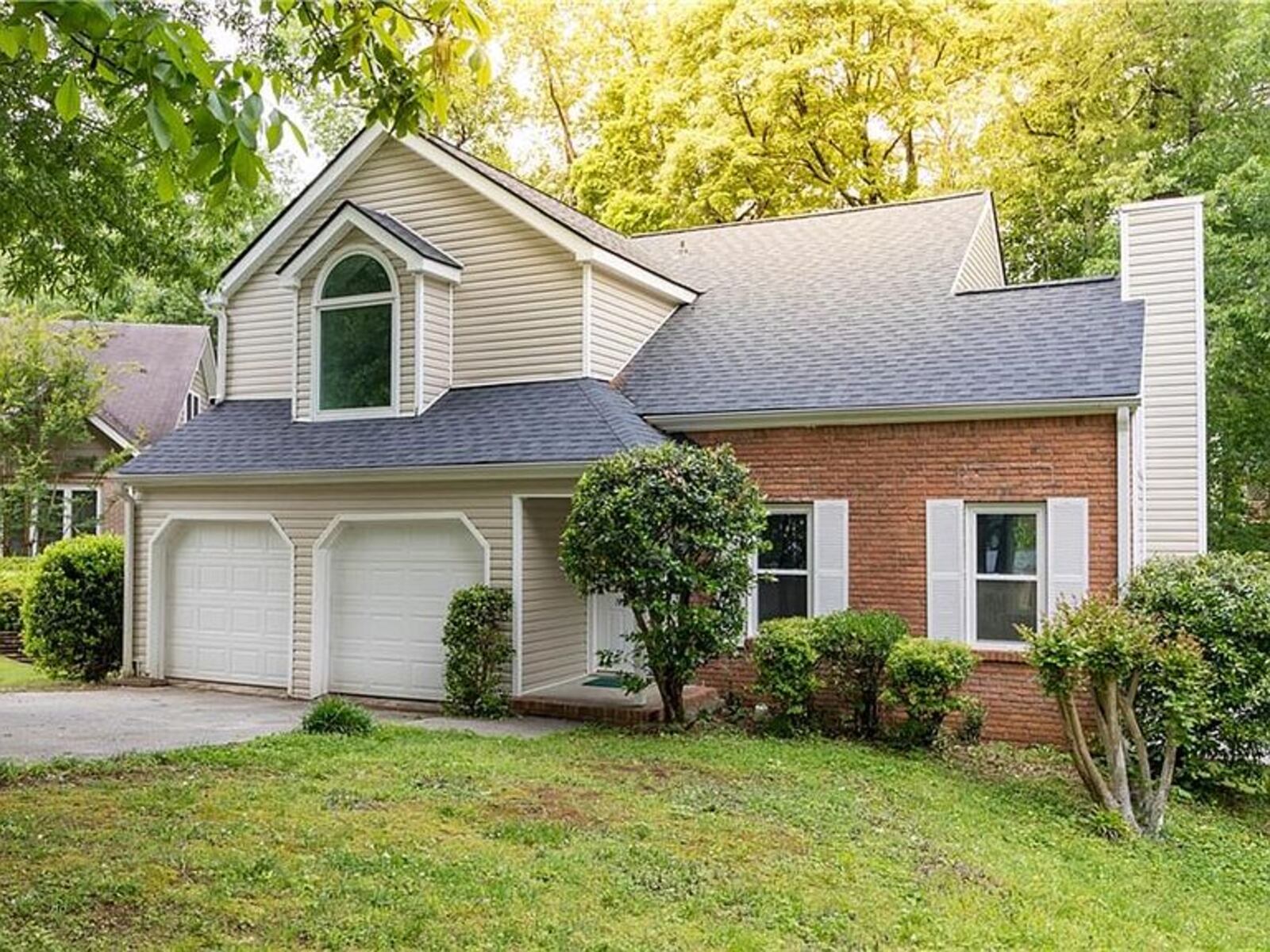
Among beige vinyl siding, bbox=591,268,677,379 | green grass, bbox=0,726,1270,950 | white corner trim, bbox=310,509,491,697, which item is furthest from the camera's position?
beige vinyl siding, bbox=591,268,677,379

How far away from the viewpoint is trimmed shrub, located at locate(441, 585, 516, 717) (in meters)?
10.9

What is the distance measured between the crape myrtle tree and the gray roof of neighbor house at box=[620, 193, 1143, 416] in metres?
2.11

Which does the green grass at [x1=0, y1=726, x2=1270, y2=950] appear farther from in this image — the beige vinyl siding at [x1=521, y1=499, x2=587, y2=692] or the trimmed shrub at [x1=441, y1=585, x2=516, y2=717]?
the beige vinyl siding at [x1=521, y1=499, x2=587, y2=692]

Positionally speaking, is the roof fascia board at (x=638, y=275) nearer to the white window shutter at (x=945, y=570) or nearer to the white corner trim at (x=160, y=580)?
the white window shutter at (x=945, y=570)

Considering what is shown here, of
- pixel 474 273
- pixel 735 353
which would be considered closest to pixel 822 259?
pixel 735 353

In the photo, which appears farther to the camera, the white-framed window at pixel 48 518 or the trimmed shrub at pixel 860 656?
the white-framed window at pixel 48 518

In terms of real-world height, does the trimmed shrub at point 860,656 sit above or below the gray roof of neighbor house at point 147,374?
below

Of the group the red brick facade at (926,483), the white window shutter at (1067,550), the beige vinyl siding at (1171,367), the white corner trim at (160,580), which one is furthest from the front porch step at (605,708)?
the beige vinyl siding at (1171,367)

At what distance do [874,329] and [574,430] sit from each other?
4.26 meters

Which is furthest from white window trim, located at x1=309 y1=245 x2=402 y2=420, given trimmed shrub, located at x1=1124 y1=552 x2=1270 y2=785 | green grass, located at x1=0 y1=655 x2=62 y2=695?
trimmed shrub, located at x1=1124 y1=552 x2=1270 y2=785

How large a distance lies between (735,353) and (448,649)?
5.24 metres

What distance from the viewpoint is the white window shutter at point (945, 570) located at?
1075 cm

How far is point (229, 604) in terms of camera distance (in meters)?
13.2

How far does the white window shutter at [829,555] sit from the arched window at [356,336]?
5540 millimetres
